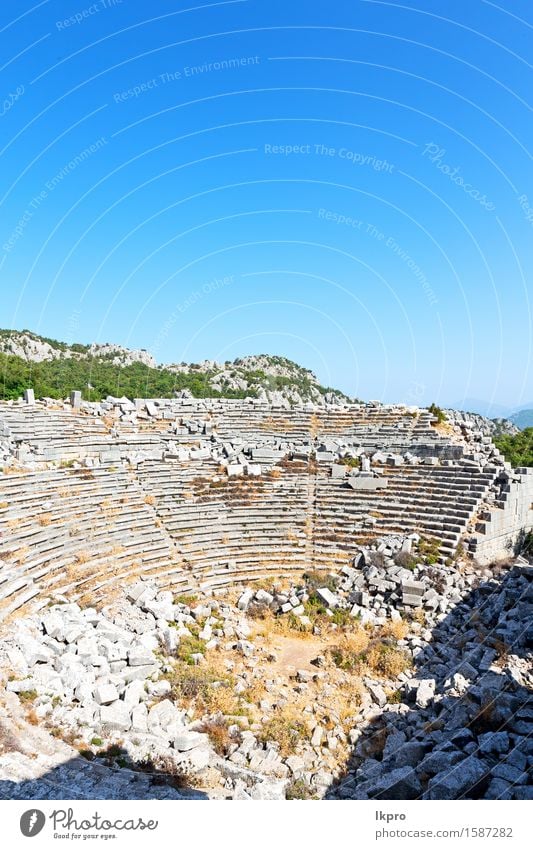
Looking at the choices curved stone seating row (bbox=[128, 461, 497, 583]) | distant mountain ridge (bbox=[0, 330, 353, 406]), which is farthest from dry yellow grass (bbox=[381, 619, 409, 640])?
distant mountain ridge (bbox=[0, 330, 353, 406])

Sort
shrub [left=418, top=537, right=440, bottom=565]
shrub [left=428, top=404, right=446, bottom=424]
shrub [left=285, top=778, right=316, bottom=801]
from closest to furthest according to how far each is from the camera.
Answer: shrub [left=285, top=778, right=316, bottom=801], shrub [left=418, top=537, right=440, bottom=565], shrub [left=428, top=404, right=446, bottom=424]

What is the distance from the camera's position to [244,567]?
18.1 metres

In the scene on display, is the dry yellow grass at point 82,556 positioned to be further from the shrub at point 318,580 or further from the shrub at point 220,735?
the shrub at point 220,735

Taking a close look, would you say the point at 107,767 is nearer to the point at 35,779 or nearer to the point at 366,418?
the point at 35,779

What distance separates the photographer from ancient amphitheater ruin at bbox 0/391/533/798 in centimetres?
847

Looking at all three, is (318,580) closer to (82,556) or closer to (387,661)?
(387,661)

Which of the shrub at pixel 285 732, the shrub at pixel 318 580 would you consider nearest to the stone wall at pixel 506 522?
the shrub at pixel 318 580

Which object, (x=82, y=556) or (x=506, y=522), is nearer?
(x=82, y=556)

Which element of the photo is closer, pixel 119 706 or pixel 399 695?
pixel 119 706

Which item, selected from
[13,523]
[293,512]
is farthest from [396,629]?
[13,523]

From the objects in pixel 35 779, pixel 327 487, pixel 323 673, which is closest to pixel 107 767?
pixel 35 779

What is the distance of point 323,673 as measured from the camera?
1237 centimetres

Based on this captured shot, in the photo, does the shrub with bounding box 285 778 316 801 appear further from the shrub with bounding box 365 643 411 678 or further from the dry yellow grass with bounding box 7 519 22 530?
the dry yellow grass with bounding box 7 519 22 530
